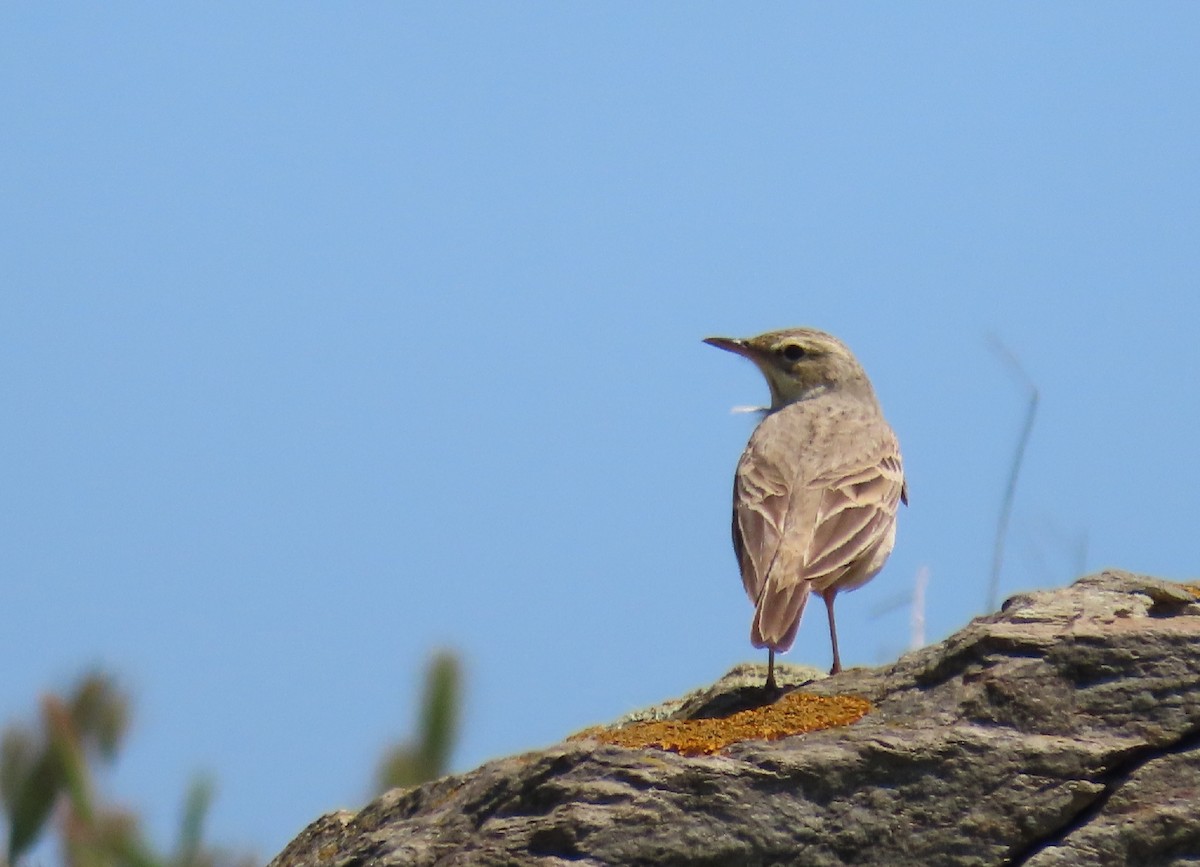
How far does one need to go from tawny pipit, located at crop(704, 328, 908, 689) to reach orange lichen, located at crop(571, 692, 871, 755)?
0.77 metres

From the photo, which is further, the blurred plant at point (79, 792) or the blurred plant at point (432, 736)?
the blurred plant at point (432, 736)

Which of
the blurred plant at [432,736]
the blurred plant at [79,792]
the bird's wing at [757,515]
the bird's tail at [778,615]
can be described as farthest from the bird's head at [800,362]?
the blurred plant at [79,792]

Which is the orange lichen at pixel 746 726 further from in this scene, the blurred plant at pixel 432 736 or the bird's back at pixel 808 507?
the blurred plant at pixel 432 736

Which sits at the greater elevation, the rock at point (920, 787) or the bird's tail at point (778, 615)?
the bird's tail at point (778, 615)

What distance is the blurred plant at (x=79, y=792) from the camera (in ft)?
20.0

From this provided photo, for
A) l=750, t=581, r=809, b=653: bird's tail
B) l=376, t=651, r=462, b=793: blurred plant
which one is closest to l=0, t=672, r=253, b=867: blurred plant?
l=376, t=651, r=462, b=793: blurred plant

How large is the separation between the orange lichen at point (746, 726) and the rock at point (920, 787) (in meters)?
0.10

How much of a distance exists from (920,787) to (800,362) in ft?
17.2

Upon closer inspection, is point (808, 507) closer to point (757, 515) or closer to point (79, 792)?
point (757, 515)

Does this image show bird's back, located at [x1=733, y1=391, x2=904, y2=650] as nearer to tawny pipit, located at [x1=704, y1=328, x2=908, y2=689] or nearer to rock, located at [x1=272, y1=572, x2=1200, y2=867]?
tawny pipit, located at [x1=704, y1=328, x2=908, y2=689]

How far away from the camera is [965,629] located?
17.6ft

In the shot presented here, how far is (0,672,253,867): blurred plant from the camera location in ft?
20.0

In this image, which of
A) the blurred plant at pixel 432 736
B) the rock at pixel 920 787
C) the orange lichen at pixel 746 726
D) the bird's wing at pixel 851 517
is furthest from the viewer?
the blurred plant at pixel 432 736

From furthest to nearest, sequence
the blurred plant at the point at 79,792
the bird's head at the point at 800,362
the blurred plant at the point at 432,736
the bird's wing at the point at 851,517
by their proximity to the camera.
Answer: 1. the bird's head at the point at 800,362
2. the blurred plant at the point at 432,736
3. the bird's wing at the point at 851,517
4. the blurred plant at the point at 79,792
